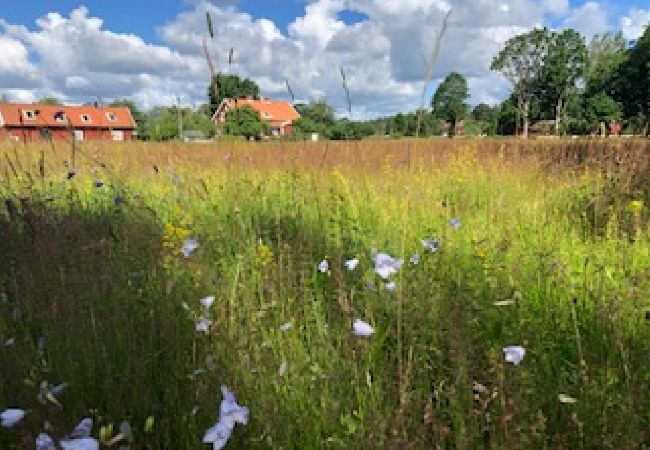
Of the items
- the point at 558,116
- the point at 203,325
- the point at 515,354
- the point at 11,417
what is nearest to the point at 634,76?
the point at 558,116

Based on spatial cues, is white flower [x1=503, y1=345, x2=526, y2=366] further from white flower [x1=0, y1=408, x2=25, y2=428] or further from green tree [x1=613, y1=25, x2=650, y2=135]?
green tree [x1=613, y1=25, x2=650, y2=135]

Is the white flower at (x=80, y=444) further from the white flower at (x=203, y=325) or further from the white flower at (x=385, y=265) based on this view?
the white flower at (x=385, y=265)

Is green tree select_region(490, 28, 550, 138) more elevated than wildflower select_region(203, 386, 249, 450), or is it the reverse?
green tree select_region(490, 28, 550, 138)

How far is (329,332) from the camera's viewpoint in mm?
1880

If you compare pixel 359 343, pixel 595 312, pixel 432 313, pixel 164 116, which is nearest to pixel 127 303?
pixel 359 343

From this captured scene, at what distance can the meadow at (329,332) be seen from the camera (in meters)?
1.37

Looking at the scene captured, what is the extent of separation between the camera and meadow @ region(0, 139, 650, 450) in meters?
1.37

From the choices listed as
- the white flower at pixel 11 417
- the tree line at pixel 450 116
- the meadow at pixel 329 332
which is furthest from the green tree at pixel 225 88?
the white flower at pixel 11 417

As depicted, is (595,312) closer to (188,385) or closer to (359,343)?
(359,343)

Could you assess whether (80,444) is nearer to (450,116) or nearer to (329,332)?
(329,332)

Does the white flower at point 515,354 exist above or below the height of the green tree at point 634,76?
below

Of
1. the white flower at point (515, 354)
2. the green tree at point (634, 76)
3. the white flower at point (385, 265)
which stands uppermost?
the green tree at point (634, 76)

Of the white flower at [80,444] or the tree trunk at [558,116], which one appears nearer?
the white flower at [80,444]

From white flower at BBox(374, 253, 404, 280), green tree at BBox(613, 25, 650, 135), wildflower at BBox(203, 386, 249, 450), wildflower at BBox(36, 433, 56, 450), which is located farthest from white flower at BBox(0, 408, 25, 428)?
green tree at BBox(613, 25, 650, 135)
